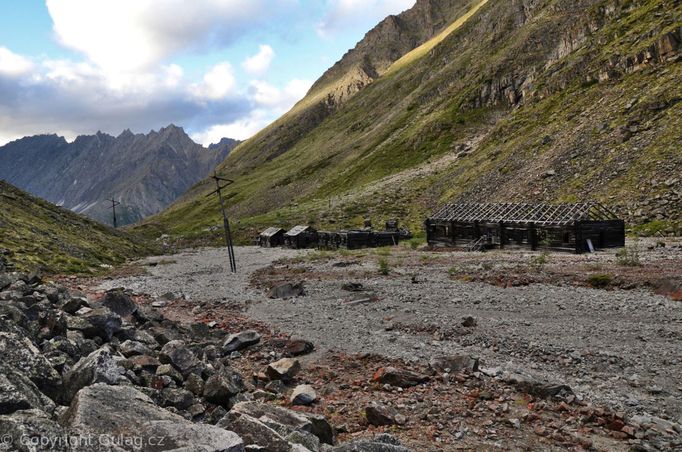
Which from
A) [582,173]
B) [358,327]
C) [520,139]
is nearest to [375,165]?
[520,139]

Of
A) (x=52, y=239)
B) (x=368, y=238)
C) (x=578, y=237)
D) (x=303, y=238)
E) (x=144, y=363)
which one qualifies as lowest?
(x=144, y=363)

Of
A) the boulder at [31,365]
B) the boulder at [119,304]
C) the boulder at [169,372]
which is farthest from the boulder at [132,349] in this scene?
the boulder at [119,304]

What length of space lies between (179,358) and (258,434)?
5930 mm

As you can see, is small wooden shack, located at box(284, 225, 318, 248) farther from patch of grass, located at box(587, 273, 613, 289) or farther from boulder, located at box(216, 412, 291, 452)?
boulder, located at box(216, 412, 291, 452)

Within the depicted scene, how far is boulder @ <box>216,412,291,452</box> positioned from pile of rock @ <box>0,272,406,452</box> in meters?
0.02

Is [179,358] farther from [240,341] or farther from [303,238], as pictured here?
[303,238]

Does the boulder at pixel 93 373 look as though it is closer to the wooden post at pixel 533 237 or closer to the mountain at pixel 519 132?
the wooden post at pixel 533 237

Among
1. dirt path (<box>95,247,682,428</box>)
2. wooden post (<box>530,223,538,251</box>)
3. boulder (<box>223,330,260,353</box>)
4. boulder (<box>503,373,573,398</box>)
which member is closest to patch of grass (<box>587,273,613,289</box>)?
dirt path (<box>95,247,682,428</box>)

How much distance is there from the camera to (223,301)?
2998 centimetres

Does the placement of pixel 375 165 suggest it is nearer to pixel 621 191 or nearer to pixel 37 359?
pixel 621 191

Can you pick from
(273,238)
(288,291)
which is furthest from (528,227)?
(273,238)

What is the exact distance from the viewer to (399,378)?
538 inches

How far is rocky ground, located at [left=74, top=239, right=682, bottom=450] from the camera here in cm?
1098

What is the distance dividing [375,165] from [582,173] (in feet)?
227
